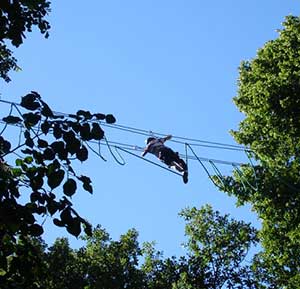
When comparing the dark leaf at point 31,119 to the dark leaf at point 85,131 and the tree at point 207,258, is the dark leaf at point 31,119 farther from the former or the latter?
the tree at point 207,258

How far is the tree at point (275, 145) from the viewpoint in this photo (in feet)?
41.8

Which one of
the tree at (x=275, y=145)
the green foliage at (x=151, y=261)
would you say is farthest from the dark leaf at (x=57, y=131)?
the green foliage at (x=151, y=261)

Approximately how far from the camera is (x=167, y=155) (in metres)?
9.98

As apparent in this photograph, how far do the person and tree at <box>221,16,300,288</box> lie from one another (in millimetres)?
2047

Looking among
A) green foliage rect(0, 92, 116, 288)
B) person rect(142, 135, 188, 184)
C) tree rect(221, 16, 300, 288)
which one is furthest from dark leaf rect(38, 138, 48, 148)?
tree rect(221, 16, 300, 288)

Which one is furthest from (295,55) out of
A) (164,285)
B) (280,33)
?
(164,285)

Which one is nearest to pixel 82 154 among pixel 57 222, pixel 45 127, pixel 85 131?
pixel 85 131

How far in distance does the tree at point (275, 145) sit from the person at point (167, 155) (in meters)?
2.05

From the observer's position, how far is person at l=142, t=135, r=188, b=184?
9.97 meters

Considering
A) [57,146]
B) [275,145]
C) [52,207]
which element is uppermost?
[275,145]

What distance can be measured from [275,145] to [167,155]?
471 cm

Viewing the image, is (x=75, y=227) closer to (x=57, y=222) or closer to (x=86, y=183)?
(x=57, y=222)

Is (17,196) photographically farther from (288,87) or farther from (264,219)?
(288,87)

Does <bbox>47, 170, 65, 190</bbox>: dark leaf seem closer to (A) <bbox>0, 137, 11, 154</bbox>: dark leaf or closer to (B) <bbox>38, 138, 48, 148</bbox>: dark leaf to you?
(B) <bbox>38, 138, 48, 148</bbox>: dark leaf
